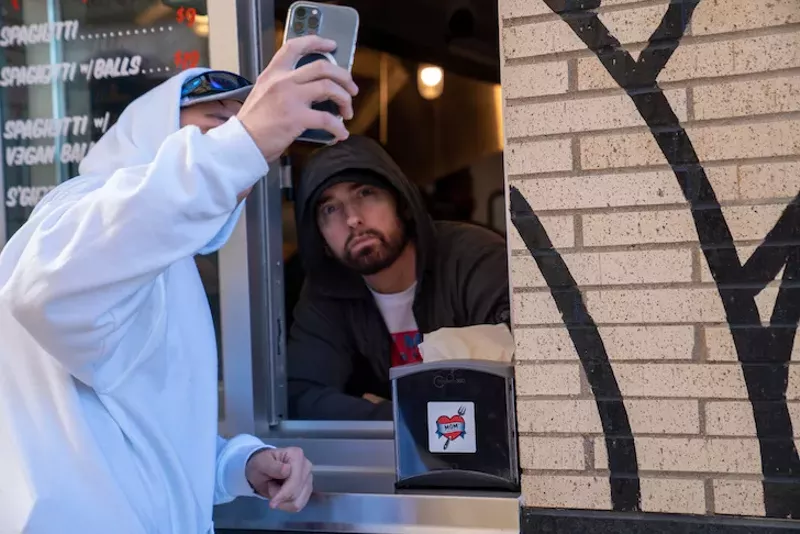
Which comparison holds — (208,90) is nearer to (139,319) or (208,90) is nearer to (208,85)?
(208,85)

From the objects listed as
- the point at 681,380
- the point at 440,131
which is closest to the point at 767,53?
the point at 681,380

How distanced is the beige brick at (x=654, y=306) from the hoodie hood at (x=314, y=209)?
163cm

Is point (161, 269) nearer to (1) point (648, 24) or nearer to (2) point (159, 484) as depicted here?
(2) point (159, 484)

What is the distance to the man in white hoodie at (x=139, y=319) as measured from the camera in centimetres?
154

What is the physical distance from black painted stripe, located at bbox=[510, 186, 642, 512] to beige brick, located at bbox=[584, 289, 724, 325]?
0.04m

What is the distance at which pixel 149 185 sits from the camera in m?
1.52

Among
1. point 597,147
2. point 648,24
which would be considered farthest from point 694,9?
point 597,147

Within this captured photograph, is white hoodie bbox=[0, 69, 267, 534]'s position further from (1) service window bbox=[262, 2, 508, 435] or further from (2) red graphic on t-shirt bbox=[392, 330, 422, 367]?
(1) service window bbox=[262, 2, 508, 435]

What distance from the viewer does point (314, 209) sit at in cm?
395

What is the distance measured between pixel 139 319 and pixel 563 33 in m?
1.28

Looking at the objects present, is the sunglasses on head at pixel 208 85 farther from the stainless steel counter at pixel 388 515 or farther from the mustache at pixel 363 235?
the mustache at pixel 363 235

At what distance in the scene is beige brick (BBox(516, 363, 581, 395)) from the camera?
2.32 m

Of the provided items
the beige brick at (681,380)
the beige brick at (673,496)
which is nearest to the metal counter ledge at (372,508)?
the beige brick at (673,496)

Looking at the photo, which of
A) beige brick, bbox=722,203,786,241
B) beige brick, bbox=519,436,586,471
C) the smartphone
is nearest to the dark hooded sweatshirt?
beige brick, bbox=519,436,586,471
